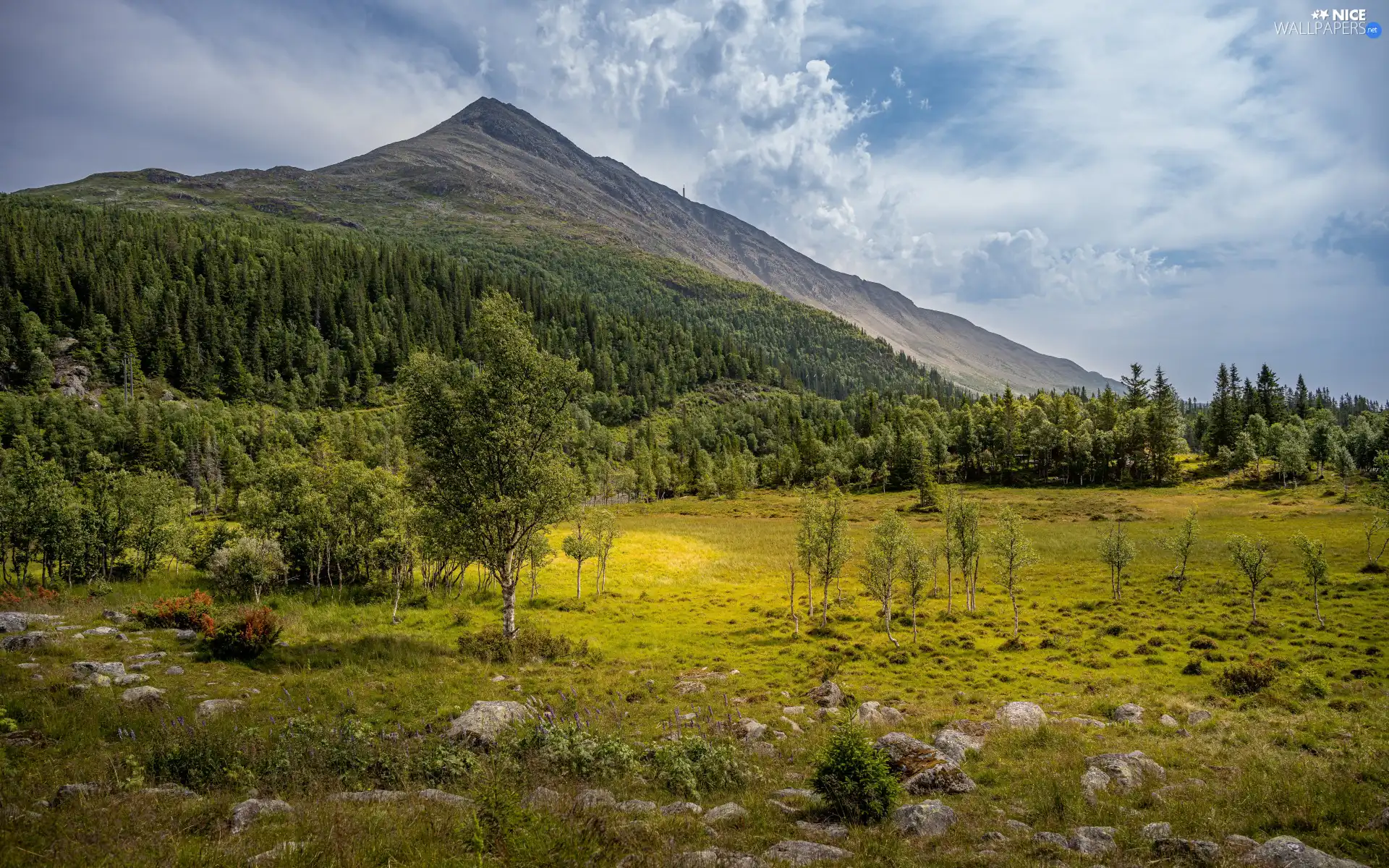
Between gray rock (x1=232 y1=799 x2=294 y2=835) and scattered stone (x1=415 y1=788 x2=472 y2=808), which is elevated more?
gray rock (x1=232 y1=799 x2=294 y2=835)

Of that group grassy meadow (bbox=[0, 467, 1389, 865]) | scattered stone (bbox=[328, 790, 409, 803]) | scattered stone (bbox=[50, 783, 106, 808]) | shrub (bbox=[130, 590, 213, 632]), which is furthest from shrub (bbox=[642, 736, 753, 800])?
shrub (bbox=[130, 590, 213, 632])

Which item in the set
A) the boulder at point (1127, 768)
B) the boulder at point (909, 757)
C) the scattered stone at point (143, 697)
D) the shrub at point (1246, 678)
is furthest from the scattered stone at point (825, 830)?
the shrub at point (1246, 678)

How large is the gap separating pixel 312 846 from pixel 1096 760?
64.7ft

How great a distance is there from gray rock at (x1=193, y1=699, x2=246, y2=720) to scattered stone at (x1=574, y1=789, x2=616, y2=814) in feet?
35.8

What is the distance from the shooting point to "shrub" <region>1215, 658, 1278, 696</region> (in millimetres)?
27672

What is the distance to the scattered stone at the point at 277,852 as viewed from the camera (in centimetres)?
734

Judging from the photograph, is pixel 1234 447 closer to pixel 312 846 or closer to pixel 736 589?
pixel 736 589

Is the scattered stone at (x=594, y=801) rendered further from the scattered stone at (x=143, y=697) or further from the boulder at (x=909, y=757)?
the scattered stone at (x=143, y=697)

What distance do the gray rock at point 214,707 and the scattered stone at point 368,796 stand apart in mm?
7194

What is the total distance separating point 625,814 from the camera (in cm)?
1080

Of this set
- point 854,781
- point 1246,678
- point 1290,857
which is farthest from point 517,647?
point 1246,678

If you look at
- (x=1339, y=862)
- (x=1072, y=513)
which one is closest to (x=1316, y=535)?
(x=1072, y=513)

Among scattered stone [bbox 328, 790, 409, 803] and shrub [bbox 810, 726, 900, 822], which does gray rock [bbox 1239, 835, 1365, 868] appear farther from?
scattered stone [bbox 328, 790, 409, 803]

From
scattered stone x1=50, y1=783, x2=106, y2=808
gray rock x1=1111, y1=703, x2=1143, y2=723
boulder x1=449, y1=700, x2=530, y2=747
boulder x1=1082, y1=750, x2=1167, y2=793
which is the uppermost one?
scattered stone x1=50, y1=783, x2=106, y2=808
